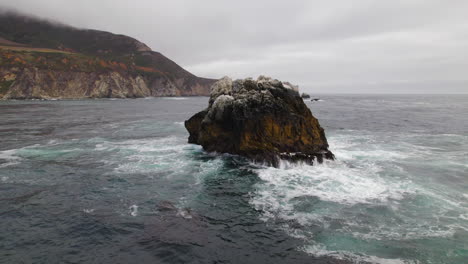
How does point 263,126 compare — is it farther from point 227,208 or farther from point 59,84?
point 59,84

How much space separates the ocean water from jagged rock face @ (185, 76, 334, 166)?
1.47m

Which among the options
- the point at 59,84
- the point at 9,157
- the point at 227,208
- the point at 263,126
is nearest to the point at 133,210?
the point at 227,208

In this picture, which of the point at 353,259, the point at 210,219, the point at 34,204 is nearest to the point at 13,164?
the point at 34,204

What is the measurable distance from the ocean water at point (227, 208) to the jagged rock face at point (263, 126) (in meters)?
1.47

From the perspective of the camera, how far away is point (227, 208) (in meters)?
17.2

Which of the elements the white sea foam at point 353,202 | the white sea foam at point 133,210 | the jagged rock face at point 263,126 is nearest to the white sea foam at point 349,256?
the white sea foam at point 353,202

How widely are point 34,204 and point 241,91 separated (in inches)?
840

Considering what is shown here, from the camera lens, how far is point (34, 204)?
56.4 ft

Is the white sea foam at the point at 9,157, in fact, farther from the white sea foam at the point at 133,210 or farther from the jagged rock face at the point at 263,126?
the jagged rock face at the point at 263,126

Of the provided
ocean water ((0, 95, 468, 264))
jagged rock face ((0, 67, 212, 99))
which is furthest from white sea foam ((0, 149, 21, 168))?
jagged rock face ((0, 67, 212, 99))

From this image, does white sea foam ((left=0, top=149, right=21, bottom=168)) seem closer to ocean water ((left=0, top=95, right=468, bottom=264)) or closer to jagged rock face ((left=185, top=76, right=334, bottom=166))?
ocean water ((left=0, top=95, right=468, bottom=264))

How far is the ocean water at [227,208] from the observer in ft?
40.9

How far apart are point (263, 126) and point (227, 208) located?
12317 millimetres

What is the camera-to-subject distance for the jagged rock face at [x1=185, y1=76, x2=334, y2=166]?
88.5 feet
